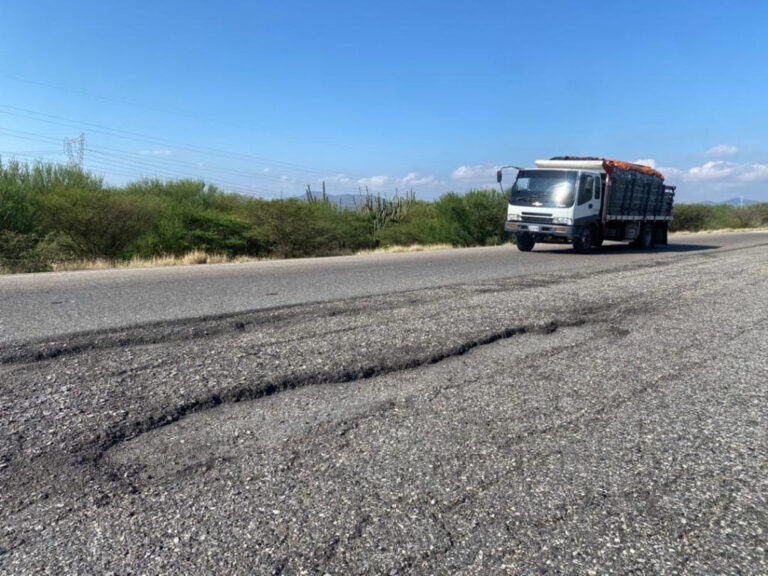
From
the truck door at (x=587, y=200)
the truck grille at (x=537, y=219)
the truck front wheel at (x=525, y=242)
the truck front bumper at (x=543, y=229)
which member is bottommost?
the truck front wheel at (x=525, y=242)

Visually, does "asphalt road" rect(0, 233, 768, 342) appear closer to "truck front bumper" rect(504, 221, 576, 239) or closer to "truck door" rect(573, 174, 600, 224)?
"truck front bumper" rect(504, 221, 576, 239)

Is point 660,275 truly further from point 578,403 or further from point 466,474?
point 466,474

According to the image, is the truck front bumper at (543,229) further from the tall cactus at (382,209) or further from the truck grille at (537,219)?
the tall cactus at (382,209)

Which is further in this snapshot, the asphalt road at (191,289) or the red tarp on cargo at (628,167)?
the red tarp on cargo at (628,167)

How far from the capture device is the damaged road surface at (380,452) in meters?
2.25

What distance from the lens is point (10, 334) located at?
534 cm

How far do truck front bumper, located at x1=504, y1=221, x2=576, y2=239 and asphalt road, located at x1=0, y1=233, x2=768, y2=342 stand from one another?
4.03m

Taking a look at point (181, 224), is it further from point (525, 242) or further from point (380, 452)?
point (380, 452)

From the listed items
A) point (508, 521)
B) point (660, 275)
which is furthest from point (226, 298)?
point (660, 275)

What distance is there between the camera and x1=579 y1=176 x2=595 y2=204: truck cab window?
17906 mm

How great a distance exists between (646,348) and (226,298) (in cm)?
487

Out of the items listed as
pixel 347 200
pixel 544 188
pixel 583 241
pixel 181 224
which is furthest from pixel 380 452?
pixel 347 200

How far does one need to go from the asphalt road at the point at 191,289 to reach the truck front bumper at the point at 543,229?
4.03 metres

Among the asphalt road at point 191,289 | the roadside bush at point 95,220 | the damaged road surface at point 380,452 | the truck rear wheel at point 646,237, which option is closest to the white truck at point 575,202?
Answer: the truck rear wheel at point 646,237
